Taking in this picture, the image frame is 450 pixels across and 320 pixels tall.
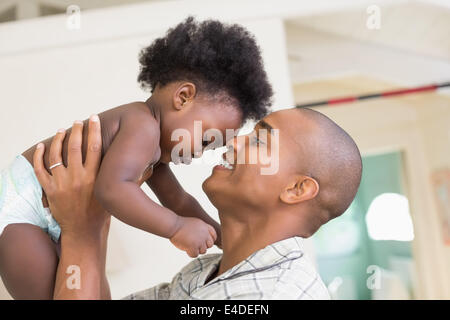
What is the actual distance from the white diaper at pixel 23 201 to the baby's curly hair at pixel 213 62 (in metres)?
0.29

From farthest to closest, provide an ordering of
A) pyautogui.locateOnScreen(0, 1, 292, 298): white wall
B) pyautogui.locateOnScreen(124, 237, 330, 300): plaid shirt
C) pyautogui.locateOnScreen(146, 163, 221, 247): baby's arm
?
pyautogui.locateOnScreen(0, 1, 292, 298): white wall, pyautogui.locateOnScreen(146, 163, 221, 247): baby's arm, pyautogui.locateOnScreen(124, 237, 330, 300): plaid shirt

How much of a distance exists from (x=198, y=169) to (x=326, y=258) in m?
2.97

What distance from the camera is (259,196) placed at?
779mm

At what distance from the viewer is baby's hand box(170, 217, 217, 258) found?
70 centimetres

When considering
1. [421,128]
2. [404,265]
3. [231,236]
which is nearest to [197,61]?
[231,236]

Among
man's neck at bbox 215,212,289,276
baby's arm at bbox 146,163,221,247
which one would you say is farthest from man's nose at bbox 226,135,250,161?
baby's arm at bbox 146,163,221,247

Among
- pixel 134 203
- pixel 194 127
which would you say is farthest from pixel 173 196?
pixel 134 203

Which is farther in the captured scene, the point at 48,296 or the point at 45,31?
the point at 45,31

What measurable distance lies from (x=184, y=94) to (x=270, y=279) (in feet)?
1.23

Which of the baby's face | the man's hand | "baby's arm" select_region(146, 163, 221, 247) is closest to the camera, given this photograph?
the man's hand

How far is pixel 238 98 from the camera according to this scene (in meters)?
0.92

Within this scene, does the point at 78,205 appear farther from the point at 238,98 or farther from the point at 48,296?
the point at 238,98

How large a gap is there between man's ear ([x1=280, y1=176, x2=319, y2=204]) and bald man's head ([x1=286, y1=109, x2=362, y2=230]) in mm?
12

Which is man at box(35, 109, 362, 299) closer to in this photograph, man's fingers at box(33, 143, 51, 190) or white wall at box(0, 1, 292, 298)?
man's fingers at box(33, 143, 51, 190)
